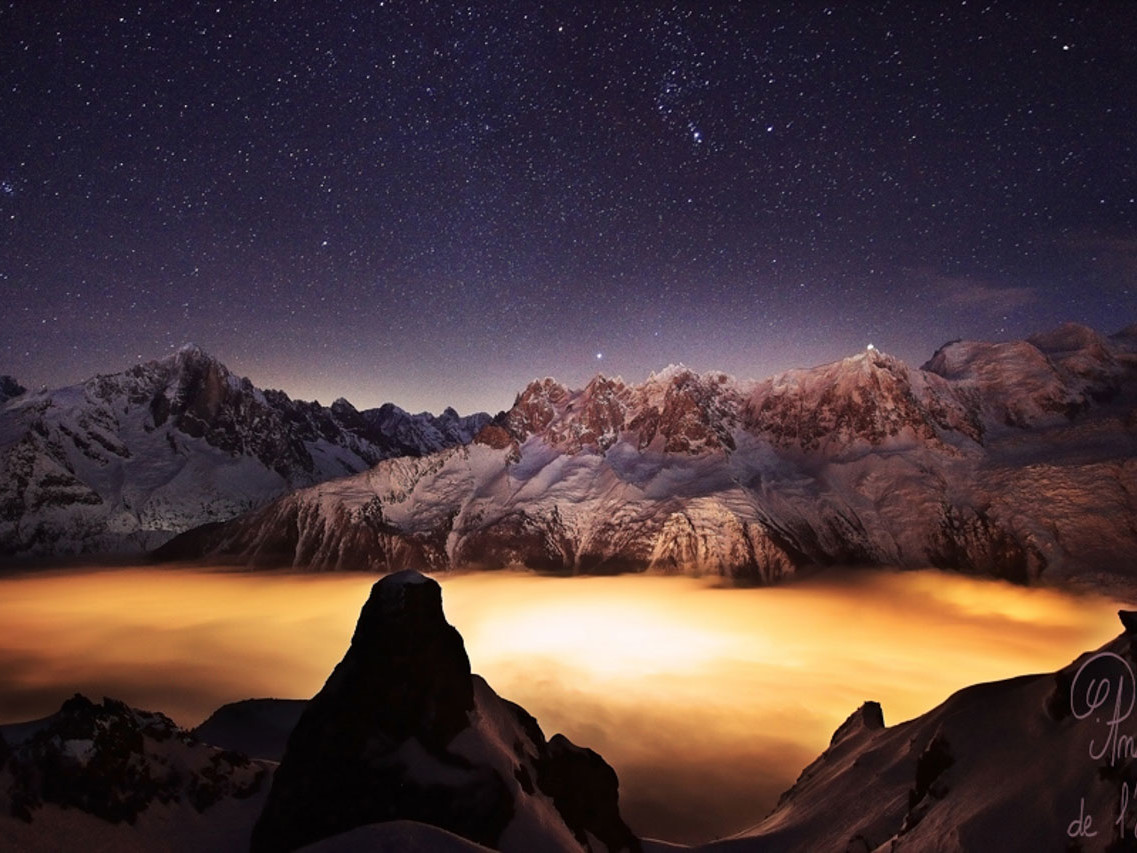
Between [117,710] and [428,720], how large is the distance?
48.4 ft

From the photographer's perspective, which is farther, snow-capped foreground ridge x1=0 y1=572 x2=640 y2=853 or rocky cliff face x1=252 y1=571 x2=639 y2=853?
rocky cliff face x1=252 y1=571 x2=639 y2=853

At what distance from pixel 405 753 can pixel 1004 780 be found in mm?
28763

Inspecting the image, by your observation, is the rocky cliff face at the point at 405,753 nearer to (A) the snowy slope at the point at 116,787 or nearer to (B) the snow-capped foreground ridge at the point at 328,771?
(B) the snow-capped foreground ridge at the point at 328,771

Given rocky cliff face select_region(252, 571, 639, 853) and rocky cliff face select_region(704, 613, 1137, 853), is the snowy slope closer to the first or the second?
rocky cliff face select_region(252, 571, 639, 853)

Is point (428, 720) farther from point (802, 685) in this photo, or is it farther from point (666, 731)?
point (802, 685)

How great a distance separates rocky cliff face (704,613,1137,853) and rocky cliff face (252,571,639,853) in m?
18.2

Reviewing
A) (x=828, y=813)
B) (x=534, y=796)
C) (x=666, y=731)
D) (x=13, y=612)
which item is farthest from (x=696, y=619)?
(x=13, y=612)

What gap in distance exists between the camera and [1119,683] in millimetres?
24781

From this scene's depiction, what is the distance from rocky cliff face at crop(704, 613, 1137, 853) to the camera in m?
21.6
